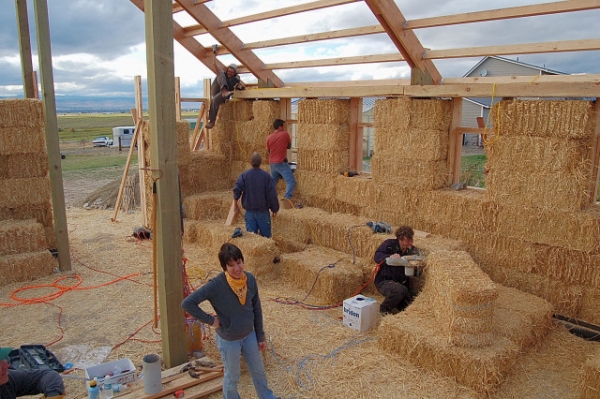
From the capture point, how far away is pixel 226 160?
453 inches

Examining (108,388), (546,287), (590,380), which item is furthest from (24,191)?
(590,380)

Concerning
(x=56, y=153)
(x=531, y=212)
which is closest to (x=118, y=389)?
(x=56, y=153)

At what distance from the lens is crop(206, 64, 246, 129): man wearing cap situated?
1071cm

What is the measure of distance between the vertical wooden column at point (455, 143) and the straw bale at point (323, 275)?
2.21m

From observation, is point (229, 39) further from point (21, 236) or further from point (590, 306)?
point (590, 306)

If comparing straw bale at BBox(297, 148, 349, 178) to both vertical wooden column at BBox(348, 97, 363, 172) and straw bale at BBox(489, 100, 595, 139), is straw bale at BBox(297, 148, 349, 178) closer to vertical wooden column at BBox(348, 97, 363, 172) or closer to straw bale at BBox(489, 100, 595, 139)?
vertical wooden column at BBox(348, 97, 363, 172)

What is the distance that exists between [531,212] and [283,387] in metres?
4.08

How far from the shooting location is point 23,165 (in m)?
8.16

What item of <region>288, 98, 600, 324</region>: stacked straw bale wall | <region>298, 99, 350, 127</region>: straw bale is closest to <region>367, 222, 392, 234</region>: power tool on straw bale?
<region>288, 98, 600, 324</region>: stacked straw bale wall

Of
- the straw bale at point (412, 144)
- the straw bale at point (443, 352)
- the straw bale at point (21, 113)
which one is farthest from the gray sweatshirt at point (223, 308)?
the straw bale at point (21, 113)

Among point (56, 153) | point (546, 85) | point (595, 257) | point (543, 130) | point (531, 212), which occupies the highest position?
point (546, 85)

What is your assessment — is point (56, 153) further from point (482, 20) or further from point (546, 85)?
point (546, 85)

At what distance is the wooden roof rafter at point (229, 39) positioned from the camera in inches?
337

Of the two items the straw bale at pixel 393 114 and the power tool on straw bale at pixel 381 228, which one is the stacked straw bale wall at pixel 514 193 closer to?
the straw bale at pixel 393 114
